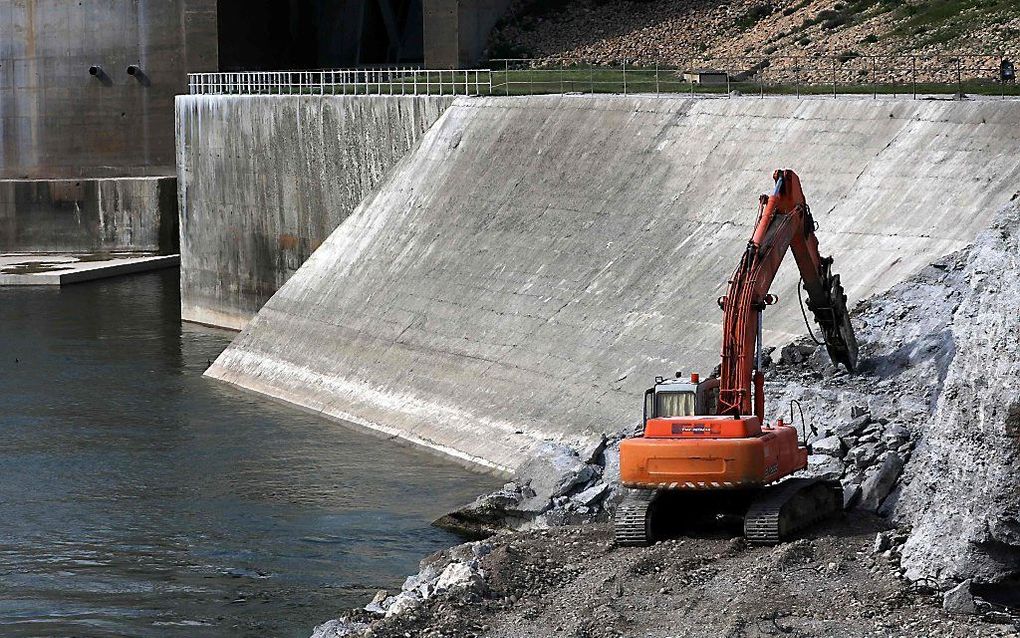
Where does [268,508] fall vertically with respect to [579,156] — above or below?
below

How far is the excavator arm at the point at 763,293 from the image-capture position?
21047mm

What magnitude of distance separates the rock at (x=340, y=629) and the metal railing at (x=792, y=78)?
19467 millimetres

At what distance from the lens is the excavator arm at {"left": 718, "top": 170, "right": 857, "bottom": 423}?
21047 millimetres

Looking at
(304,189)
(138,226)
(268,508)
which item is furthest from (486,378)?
(138,226)

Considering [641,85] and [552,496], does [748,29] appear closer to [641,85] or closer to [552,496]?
[641,85]

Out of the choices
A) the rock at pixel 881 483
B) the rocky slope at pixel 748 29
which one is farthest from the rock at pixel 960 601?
the rocky slope at pixel 748 29

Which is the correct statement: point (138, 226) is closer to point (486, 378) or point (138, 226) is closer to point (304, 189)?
point (304, 189)

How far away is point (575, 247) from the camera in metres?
36.5

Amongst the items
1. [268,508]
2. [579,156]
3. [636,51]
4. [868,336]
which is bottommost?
[268,508]

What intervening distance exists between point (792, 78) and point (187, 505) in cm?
2656

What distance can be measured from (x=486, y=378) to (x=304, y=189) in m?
17.0

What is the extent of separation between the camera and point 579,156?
39312mm

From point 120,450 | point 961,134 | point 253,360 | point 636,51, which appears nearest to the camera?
point 961,134

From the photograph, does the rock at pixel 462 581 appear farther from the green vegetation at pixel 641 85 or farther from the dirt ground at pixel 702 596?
the green vegetation at pixel 641 85
